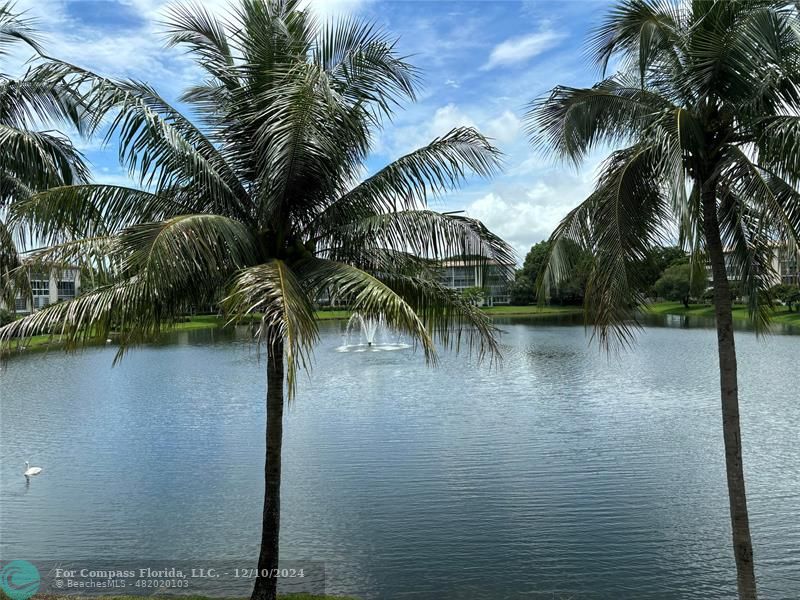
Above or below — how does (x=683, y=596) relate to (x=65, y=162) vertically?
below

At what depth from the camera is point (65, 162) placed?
32.9 feet

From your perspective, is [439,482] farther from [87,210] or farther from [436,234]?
[87,210]

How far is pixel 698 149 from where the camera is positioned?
7129 mm

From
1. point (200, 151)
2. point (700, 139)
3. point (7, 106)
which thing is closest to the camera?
point (700, 139)

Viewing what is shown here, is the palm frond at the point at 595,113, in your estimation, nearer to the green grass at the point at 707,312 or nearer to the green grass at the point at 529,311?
the green grass at the point at 707,312

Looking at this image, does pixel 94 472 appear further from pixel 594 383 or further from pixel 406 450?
pixel 594 383

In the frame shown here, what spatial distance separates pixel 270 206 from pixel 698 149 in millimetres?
5141

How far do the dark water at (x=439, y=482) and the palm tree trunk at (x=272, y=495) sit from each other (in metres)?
2.29

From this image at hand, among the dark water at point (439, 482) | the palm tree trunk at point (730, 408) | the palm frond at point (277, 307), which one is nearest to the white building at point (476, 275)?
the palm tree trunk at point (730, 408)

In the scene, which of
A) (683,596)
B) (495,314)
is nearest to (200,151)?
(683,596)

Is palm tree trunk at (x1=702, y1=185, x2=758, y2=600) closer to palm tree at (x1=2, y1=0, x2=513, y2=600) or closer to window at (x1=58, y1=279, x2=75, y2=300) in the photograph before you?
palm tree at (x1=2, y1=0, x2=513, y2=600)

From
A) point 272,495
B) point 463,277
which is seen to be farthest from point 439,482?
point 463,277

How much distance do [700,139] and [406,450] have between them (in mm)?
13573

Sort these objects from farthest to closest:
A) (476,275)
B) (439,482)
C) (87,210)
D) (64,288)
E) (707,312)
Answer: (707,312) → (439,482) → (64,288) → (476,275) → (87,210)
